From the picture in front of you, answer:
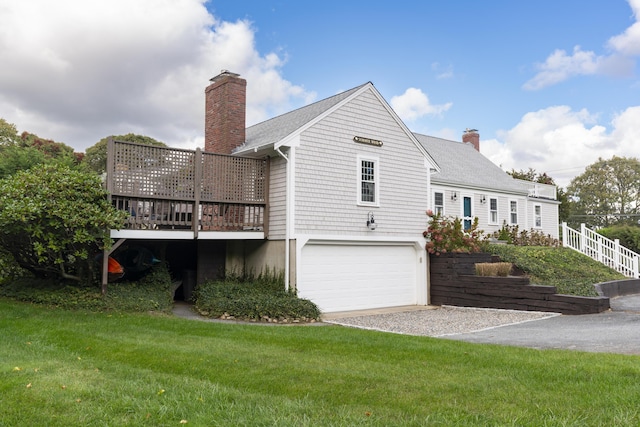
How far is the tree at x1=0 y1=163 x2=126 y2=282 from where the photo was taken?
1009 centimetres

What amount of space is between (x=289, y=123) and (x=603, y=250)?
14.3 meters

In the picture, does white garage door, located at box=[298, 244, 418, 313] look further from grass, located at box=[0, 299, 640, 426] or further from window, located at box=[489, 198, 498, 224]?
window, located at box=[489, 198, 498, 224]

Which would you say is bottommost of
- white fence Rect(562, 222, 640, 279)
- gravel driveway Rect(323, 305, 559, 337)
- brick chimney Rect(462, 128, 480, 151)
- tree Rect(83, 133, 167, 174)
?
gravel driveway Rect(323, 305, 559, 337)

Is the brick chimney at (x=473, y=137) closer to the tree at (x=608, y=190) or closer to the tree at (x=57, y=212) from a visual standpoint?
the tree at (x=57, y=212)

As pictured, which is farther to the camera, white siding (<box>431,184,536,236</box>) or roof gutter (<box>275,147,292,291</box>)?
white siding (<box>431,184,536,236</box>)

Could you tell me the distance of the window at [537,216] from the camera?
26703 mm

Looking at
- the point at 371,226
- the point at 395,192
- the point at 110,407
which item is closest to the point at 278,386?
the point at 110,407

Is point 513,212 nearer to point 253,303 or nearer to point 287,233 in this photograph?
point 287,233

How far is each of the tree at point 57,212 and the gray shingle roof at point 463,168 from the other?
46.8 feet

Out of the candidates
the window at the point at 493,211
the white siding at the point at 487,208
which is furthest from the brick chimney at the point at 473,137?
the window at the point at 493,211

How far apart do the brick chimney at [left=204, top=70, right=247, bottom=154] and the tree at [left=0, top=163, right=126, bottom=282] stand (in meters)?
4.42

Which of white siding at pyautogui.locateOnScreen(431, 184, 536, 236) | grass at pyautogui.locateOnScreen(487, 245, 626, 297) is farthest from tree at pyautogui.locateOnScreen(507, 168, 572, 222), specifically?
grass at pyautogui.locateOnScreen(487, 245, 626, 297)

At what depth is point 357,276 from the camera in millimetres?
14305

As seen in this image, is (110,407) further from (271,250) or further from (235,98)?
(235,98)
